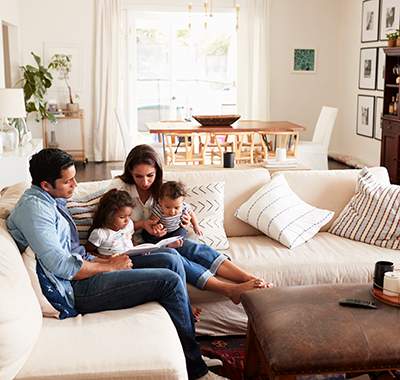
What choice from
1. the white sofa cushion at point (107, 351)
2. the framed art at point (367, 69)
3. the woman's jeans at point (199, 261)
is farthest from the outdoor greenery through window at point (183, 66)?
the white sofa cushion at point (107, 351)

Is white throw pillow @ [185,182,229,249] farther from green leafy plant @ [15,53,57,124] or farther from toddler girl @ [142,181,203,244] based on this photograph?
green leafy plant @ [15,53,57,124]

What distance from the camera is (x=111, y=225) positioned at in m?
2.39

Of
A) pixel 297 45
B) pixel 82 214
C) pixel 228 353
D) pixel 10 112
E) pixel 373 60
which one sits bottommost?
pixel 228 353

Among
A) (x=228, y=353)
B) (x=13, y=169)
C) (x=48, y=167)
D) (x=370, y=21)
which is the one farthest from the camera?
(x=370, y=21)

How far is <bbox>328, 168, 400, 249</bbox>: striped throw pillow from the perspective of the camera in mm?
2772

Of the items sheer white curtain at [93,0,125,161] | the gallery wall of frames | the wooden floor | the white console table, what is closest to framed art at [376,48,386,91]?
the gallery wall of frames

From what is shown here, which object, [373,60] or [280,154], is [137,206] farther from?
[373,60]

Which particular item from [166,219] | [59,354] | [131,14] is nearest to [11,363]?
[59,354]

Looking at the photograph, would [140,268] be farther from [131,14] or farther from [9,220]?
[131,14]

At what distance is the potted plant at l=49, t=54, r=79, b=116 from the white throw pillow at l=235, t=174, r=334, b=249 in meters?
5.10

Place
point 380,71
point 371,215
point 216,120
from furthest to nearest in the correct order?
point 380,71
point 216,120
point 371,215

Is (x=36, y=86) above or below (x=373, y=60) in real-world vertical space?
below

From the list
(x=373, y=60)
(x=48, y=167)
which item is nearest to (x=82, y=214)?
(x=48, y=167)

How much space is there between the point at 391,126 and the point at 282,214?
11.9 feet
